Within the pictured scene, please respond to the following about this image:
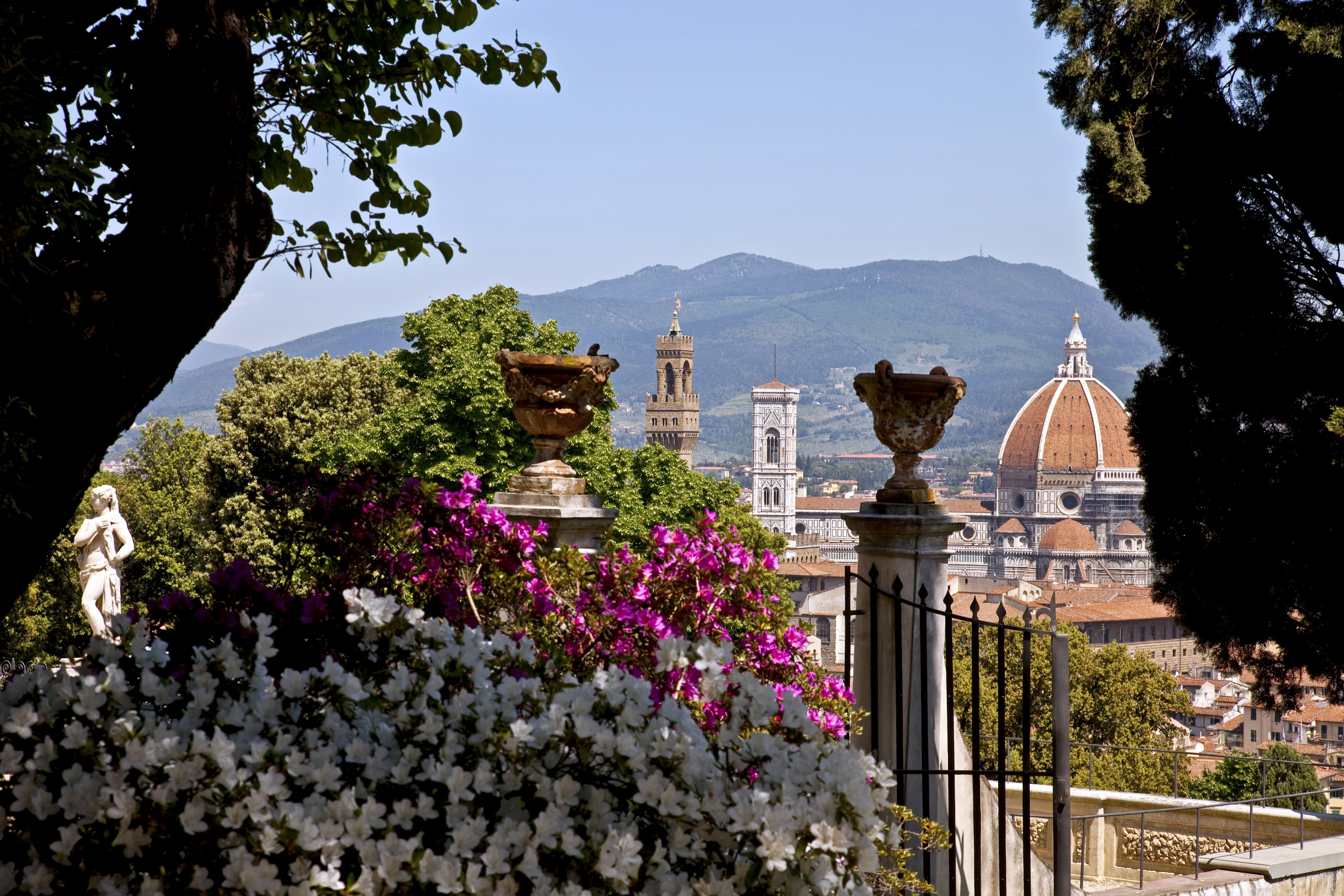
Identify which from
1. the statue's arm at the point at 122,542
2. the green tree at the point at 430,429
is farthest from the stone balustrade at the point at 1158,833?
the green tree at the point at 430,429

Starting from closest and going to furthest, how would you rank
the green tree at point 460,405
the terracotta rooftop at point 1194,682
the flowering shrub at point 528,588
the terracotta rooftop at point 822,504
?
the flowering shrub at point 528,588 → the green tree at point 460,405 → the terracotta rooftop at point 1194,682 → the terracotta rooftop at point 822,504

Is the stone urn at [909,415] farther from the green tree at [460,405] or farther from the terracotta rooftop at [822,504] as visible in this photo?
the terracotta rooftop at [822,504]

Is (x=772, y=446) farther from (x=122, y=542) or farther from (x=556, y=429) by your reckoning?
(x=556, y=429)

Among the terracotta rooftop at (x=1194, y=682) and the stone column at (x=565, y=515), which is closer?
the stone column at (x=565, y=515)

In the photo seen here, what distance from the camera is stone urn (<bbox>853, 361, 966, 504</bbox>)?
4871 millimetres

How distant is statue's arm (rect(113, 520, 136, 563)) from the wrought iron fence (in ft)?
28.1

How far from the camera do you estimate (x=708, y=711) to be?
311 centimetres

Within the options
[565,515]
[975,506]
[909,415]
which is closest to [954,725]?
[909,415]

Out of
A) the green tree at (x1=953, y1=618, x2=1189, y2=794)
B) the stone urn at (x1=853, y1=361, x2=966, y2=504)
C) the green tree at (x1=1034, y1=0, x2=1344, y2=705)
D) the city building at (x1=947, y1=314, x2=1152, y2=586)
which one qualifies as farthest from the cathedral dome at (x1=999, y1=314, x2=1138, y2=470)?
the stone urn at (x1=853, y1=361, x2=966, y2=504)

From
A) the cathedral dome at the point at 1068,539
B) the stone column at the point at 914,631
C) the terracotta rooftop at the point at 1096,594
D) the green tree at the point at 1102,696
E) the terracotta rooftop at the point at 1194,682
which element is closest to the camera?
the stone column at the point at 914,631

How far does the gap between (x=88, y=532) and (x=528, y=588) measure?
9033mm

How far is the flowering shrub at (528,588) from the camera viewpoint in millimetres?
3371

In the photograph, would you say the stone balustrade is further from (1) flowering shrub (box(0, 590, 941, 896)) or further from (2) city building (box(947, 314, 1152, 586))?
(2) city building (box(947, 314, 1152, 586))

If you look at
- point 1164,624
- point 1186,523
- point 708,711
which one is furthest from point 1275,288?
point 1164,624
